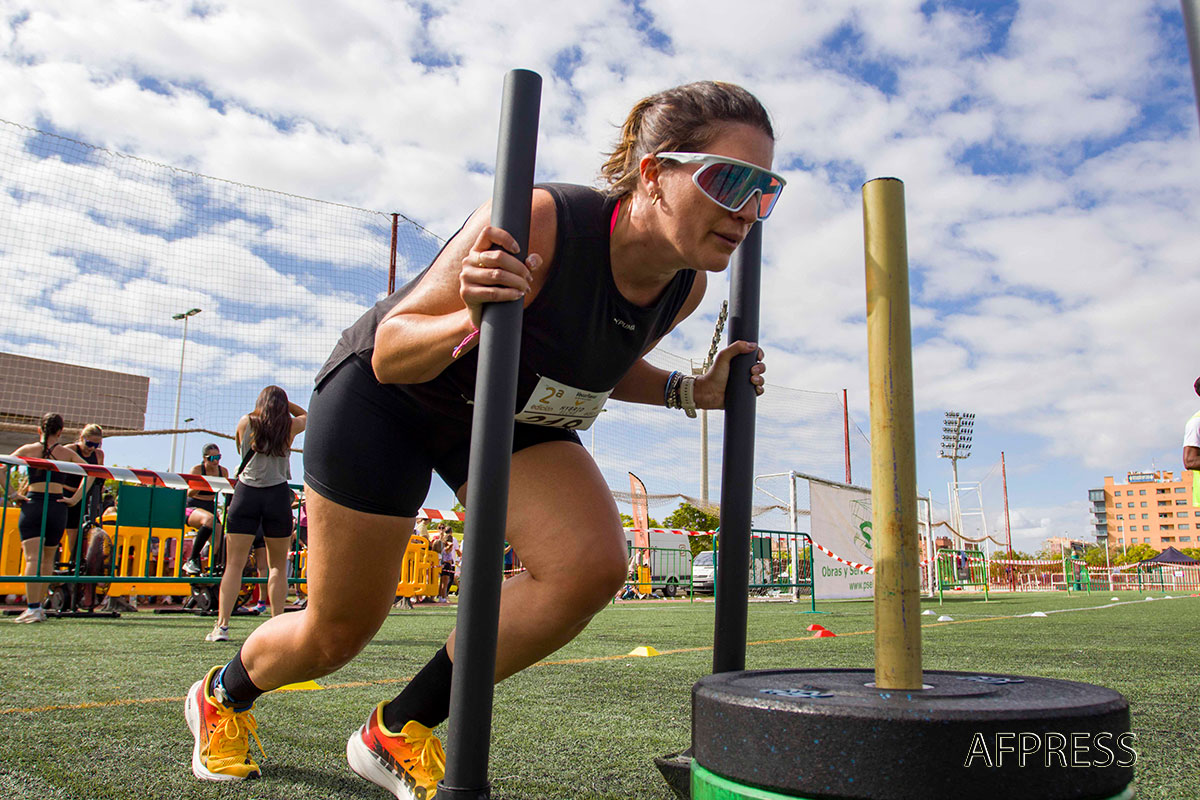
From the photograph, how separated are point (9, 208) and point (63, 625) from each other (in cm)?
664

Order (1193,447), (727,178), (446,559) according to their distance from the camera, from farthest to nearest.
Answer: (446,559)
(1193,447)
(727,178)

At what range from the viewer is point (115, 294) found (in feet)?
38.6

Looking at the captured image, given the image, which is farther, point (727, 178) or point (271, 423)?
point (271, 423)

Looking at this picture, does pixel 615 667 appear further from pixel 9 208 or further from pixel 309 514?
pixel 9 208

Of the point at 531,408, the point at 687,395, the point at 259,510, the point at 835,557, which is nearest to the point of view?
the point at 531,408

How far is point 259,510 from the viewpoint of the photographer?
5863 millimetres

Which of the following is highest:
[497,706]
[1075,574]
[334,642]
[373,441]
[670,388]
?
[670,388]

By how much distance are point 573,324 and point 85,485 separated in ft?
23.9

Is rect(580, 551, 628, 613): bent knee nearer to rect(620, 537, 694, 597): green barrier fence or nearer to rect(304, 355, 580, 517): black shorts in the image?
rect(304, 355, 580, 517): black shorts

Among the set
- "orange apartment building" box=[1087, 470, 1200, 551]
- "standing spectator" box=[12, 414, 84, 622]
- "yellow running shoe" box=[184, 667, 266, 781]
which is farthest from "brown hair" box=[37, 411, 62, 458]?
"orange apartment building" box=[1087, 470, 1200, 551]

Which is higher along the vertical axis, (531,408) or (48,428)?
(48,428)

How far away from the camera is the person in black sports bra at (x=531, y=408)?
71.2 inches

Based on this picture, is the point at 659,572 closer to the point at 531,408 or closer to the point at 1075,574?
the point at 531,408

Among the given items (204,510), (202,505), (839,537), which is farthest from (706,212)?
(839,537)
